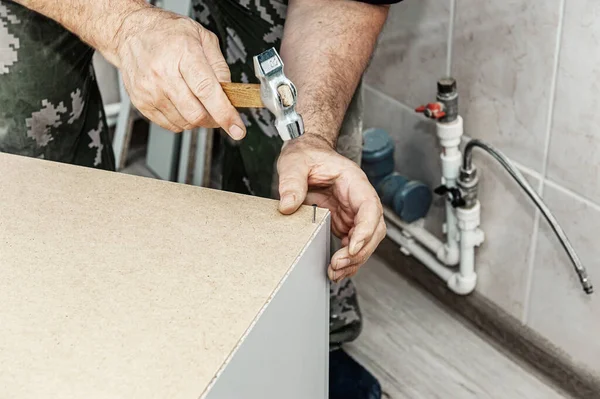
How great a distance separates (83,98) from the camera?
114 cm

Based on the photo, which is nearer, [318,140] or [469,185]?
[318,140]

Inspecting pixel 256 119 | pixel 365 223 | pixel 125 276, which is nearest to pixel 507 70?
pixel 256 119

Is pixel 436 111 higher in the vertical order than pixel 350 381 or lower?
higher

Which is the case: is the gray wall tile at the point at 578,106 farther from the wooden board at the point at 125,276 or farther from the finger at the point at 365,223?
the wooden board at the point at 125,276

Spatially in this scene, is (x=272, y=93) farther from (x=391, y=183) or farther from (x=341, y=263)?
(x=391, y=183)

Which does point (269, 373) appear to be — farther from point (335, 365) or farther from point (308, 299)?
point (335, 365)

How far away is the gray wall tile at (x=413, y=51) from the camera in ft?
4.47

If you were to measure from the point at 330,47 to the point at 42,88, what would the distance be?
42 centimetres

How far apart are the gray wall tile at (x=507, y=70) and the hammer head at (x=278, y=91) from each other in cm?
58

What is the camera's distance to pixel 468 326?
4.95ft

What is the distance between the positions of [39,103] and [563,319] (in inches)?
37.6

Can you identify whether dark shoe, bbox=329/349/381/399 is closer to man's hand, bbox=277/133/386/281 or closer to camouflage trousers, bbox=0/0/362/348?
camouflage trousers, bbox=0/0/362/348

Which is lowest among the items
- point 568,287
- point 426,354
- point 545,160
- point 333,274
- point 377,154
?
point 426,354

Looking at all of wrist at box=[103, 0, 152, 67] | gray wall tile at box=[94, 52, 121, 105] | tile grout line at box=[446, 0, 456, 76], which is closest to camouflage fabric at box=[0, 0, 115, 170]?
wrist at box=[103, 0, 152, 67]
